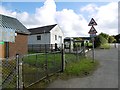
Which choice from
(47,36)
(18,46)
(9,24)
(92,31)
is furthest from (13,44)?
(47,36)

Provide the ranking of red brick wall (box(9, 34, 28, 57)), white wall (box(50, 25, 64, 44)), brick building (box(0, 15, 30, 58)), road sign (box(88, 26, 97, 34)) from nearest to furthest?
road sign (box(88, 26, 97, 34)) < brick building (box(0, 15, 30, 58)) < red brick wall (box(9, 34, 28, 57)) < white wall (box(50, 25, 64, 44))

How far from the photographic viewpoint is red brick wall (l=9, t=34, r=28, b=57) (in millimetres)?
17487

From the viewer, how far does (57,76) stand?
28.0ft

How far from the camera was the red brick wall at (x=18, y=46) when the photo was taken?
57.4 ft

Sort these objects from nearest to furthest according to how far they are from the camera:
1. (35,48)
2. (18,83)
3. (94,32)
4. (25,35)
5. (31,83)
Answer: (18,83) → (31,83) → (94,32) → (25,35) → (35,48)

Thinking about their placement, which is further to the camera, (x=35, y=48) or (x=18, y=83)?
(x=35, y=48)

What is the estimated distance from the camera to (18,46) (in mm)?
18719

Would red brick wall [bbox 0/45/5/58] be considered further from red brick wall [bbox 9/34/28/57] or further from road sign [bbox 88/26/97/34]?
road sign [bbox 88/26/97/34]

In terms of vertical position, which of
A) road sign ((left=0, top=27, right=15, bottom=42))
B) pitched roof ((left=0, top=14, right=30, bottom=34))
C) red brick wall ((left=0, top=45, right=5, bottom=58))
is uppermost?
pitched roof ((left=0, top=14, right=30, bottom=34))

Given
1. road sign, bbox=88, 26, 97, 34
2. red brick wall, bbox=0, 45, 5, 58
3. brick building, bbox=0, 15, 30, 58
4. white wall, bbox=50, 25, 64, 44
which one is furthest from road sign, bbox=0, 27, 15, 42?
white wall, bbox=50, 25, 64, 44

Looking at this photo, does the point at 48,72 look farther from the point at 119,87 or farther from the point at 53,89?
the point at 119,87

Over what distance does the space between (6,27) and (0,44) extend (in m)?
1.65

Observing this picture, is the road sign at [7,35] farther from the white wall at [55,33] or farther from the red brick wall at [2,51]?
the white wall at [55,33]

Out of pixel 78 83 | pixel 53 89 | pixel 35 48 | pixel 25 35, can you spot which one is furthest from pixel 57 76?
pixel 35 48
